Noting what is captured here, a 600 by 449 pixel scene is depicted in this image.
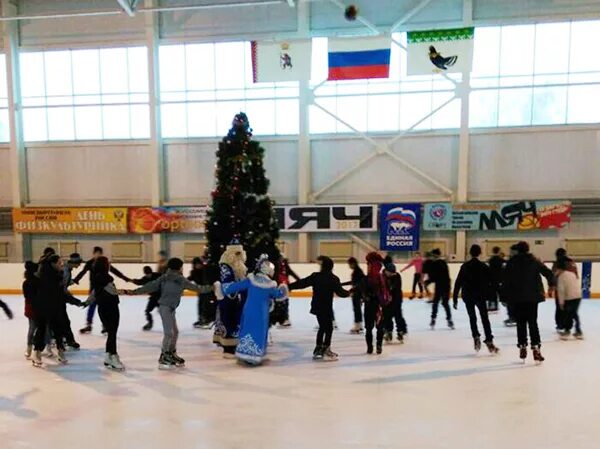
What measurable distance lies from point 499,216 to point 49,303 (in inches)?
486

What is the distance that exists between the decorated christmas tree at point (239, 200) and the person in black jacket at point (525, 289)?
3297mm

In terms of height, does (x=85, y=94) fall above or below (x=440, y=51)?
below

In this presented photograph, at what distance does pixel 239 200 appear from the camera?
269 inches

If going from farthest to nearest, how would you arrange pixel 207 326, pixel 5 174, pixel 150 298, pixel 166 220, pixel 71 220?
1. pixel 5 174
2. pixel 71 220
3. pixel 166 220
4. pixel 207 326
5. pixel 150 298

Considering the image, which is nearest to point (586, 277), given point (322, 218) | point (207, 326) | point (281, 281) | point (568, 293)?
point (568, 293)

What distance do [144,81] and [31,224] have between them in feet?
20.2

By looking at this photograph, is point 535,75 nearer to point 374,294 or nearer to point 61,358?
point 374,294

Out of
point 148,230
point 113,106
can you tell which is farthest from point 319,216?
point 113,106

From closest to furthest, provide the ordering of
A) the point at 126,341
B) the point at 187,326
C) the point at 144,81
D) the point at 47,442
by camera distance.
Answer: the point at 47,442 → the point at 126,341 → the point at 187,326 → the point at 144,81

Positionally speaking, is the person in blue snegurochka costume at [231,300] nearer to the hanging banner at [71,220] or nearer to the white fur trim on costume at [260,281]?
the white fur trim on costume at [260,281]

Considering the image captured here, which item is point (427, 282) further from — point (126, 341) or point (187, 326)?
point (126, 341)

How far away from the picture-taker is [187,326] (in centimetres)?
843

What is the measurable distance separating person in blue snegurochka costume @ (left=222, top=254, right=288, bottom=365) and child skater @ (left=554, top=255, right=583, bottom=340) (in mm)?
4337

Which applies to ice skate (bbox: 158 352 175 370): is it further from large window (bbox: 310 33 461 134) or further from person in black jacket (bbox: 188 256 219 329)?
large window (bbox: 310 33 461 134)
